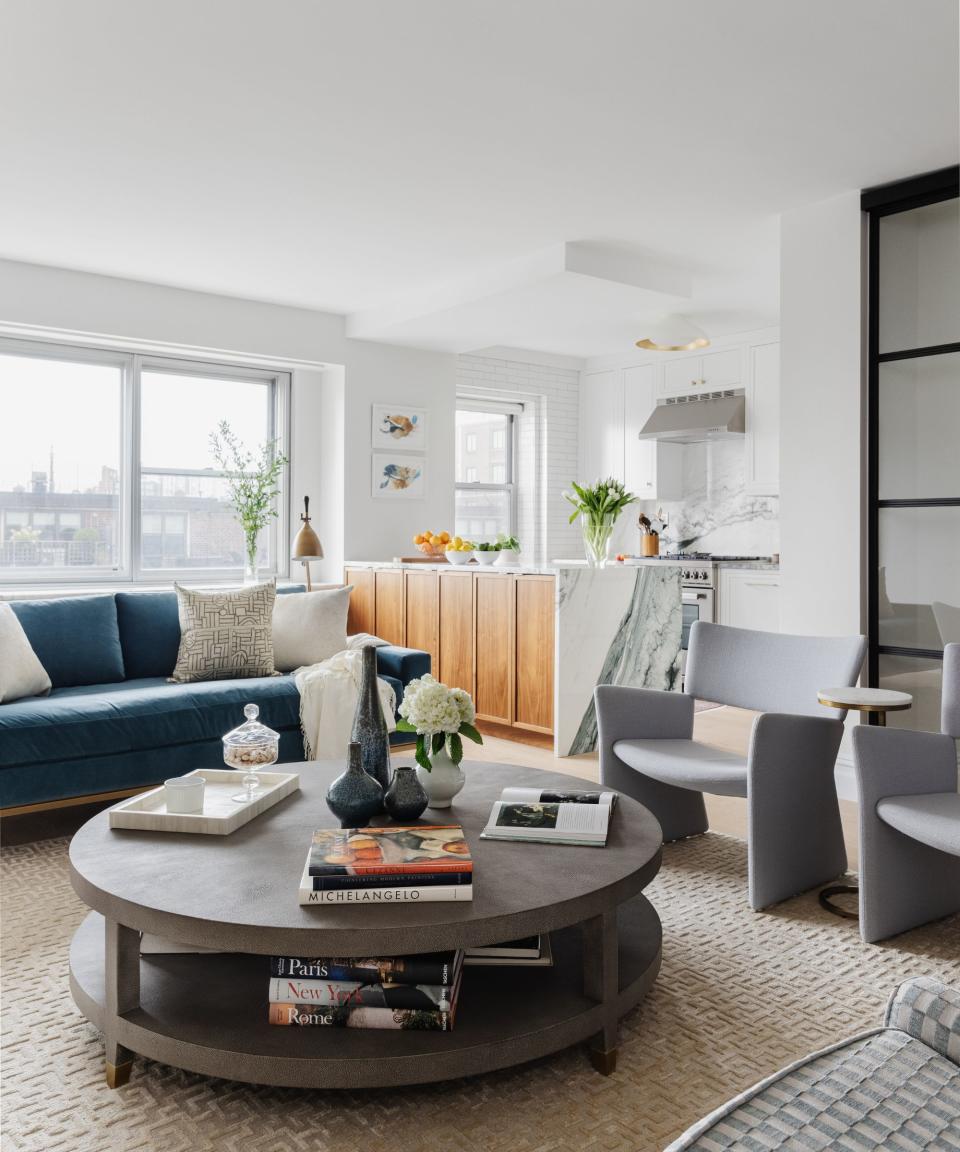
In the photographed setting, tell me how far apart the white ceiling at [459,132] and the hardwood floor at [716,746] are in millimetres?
2467

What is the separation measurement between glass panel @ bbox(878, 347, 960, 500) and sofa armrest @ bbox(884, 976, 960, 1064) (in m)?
2.95

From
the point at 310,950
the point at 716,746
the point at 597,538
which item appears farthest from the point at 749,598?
the point at 310,950

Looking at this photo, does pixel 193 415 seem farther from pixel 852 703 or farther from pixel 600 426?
pixel 852 703

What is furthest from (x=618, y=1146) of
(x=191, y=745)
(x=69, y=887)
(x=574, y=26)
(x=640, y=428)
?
(x=640, y=428)

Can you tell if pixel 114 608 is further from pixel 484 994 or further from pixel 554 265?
pixel 484 994

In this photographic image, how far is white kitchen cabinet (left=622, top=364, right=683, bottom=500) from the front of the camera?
7.60 m

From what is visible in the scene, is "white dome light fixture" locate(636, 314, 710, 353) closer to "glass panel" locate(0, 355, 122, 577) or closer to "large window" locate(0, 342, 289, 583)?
"large window" locate(0, 342, 289, 583)

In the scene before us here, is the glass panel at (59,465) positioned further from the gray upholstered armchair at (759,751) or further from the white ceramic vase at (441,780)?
the white ceramic vase at (441,780)

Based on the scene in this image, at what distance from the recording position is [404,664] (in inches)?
174

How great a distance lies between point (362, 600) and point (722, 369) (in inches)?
129

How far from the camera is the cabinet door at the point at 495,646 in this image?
507 cm

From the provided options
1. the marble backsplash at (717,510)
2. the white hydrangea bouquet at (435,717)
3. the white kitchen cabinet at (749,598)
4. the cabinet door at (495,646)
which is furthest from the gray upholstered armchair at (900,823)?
the marble backsplash at (717,510)

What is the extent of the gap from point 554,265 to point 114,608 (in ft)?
9.08

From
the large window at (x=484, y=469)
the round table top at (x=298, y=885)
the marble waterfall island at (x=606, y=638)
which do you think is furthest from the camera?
the large window at (x=484, y=469)
